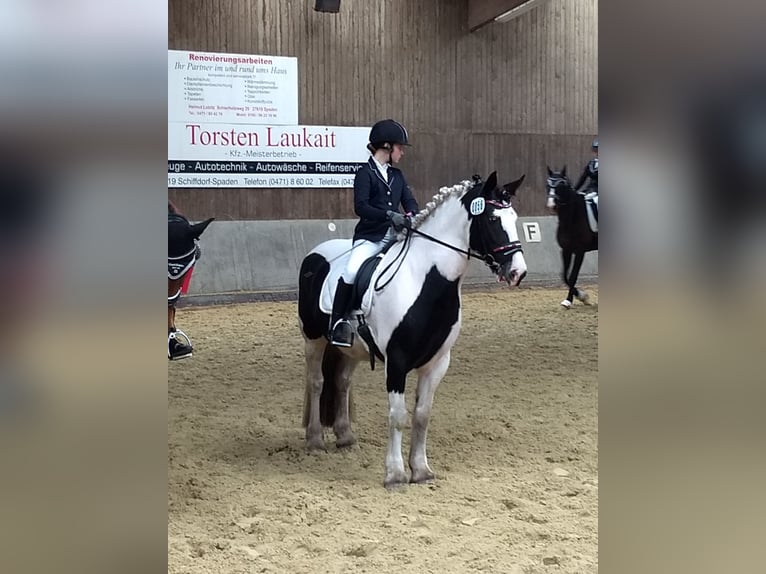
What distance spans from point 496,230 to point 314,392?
5.14 ft

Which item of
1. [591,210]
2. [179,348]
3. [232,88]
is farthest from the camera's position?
[232,88]

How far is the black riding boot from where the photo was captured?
4.24 metres

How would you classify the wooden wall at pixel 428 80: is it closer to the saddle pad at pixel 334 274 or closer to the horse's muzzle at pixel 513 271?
the saddle pad at pixel 334 274

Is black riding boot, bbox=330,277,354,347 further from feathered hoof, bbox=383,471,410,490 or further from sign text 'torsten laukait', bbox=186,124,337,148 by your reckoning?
sign text 'torsten laukait', bbox=186,124,337,148

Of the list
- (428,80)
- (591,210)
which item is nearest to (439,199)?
(591,210)

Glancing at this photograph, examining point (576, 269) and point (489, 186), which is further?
point (576, 269)

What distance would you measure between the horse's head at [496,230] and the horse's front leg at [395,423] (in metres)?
0.72

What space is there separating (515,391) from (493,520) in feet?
8.71

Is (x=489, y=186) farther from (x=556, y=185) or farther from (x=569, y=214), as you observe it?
(x=569, y=214)

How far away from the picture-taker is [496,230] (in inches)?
154
